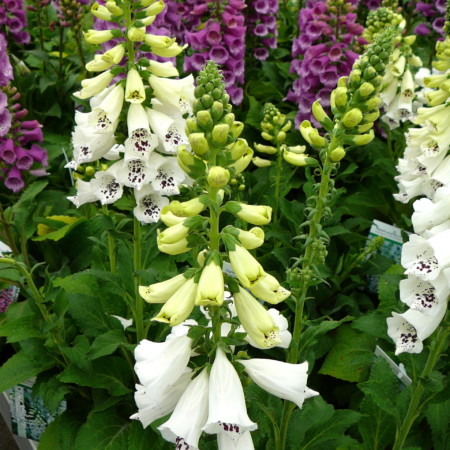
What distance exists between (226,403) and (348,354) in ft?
4.86

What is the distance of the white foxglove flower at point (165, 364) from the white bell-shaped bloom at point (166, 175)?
687mm

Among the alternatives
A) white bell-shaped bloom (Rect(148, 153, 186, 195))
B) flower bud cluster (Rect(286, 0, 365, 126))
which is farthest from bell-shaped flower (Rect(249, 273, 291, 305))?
flower bud cluster (Rect(286, 0, 365, 126))

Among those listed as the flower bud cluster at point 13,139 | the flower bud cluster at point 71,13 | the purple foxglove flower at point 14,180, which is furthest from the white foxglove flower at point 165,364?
the flower bud cluster at point 71,13

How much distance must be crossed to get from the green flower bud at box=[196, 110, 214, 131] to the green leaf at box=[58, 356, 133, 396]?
4.25ft

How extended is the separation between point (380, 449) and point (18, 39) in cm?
378

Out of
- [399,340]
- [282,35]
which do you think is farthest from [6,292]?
[282,35]

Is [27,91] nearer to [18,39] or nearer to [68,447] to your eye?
[18,39]

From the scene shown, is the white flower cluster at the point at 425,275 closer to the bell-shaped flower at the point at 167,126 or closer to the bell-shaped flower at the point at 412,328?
the bell-shaped flower at the point at 412,328

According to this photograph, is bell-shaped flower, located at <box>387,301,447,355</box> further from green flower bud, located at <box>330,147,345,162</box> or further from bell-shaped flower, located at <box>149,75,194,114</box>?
bell-shaped flower, located at <box>149,75,194,114</box>

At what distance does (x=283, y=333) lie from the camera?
4.98 ft

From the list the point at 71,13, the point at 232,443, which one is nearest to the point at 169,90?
the point at 232,443

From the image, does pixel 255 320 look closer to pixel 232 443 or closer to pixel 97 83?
pixel 232 443

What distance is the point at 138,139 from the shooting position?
189 centimetres

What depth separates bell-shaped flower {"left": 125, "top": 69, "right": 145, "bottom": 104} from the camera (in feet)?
6.03
